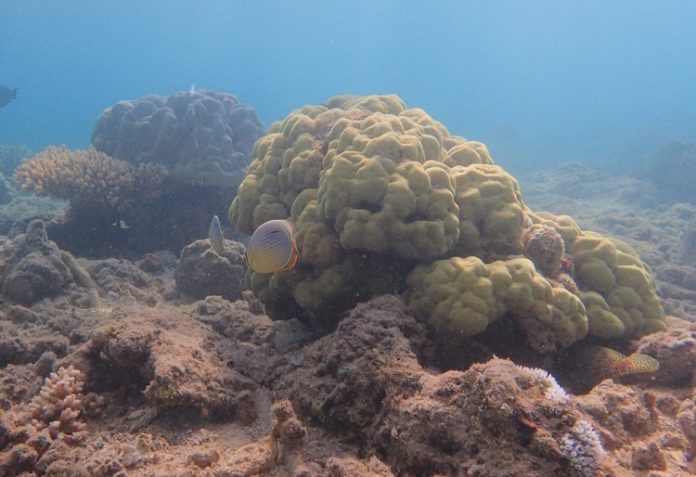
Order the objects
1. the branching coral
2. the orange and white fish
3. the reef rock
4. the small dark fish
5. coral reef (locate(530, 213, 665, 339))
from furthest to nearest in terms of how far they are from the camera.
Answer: the small dark fish, the reef rock, coral reef (locate(530, 213, 665, 339)), the orange and white fish, the branching coral

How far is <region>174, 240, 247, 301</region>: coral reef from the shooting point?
7172 millimetres

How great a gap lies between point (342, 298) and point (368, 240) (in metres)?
0.71

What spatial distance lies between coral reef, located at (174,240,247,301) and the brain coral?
12.0 ft

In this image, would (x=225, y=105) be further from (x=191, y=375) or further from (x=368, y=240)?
(x=191, y=375)

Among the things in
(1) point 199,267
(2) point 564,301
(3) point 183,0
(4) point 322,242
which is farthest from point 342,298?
(3) point 183,0

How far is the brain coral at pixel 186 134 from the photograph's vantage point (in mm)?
10602

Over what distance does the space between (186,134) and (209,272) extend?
18.9 ft

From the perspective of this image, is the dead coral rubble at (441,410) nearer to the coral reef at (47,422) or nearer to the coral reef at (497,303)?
the coral reef at (497,303)

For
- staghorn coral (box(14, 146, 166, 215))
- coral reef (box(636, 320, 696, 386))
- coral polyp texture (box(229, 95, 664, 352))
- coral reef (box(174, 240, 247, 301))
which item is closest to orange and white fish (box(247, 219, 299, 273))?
coral polyp texture (box(229, 95, 664, 352))

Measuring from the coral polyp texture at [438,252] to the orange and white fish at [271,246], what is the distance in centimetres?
95

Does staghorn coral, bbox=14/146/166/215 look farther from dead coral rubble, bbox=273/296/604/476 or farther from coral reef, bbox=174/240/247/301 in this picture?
dead coral rubble, bbox=273/296/604/476

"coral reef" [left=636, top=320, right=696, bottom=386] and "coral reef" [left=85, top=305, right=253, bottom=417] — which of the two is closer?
"coral reef" [left=85, top=305, right=253, bottom=417]

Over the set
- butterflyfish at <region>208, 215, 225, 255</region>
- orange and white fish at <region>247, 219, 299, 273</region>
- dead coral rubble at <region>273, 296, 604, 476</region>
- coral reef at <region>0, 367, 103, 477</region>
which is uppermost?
butterflyfish at <region>208, 215, 225, 255</region>

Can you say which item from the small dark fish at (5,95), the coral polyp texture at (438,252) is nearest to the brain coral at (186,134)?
Result: the coral polyp texture at (438,252)
